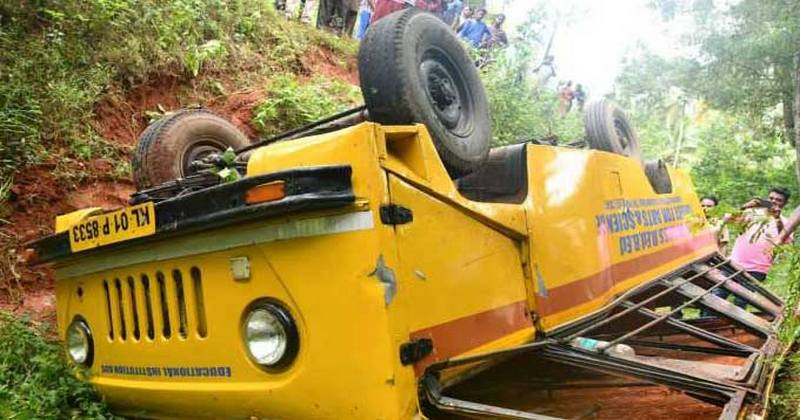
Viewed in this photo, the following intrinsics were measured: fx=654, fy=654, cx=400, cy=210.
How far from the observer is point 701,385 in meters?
2.31

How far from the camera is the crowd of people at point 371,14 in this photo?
30.8ft

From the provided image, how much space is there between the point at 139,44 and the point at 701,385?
5026 millimetres

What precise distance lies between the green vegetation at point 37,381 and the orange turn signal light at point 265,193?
136 cm

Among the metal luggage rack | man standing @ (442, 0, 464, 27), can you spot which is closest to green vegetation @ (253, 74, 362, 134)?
the metal luggage rack

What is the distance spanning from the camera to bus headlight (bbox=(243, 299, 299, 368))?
81.0 inches

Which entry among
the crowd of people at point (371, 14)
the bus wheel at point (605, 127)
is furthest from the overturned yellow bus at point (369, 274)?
the crowd of people at point (371, 14)

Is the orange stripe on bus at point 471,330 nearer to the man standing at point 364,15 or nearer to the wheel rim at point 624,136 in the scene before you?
the wheel rim at point 624,136

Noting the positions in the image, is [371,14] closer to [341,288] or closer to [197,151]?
[197,151]

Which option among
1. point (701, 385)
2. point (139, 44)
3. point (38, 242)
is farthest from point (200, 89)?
point (701, 385)

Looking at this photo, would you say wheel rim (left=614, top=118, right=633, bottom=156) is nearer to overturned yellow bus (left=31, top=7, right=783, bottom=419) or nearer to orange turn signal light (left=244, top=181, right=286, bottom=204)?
overturned yellow bus (left=31, top=7, right=783, bottom=419)

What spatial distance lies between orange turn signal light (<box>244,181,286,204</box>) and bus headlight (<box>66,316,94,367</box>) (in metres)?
1.20

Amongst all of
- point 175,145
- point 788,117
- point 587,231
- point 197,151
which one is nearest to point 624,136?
point 587,231

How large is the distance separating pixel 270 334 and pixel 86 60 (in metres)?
4.00

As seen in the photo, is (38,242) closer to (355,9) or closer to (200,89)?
(200,89)
